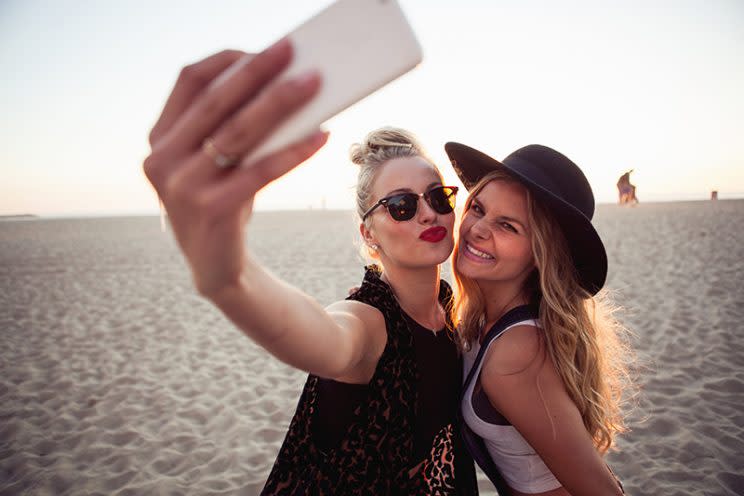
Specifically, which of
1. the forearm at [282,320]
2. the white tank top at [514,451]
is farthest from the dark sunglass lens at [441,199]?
the forearm at [282,320]

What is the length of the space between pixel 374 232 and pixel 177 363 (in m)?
5.63

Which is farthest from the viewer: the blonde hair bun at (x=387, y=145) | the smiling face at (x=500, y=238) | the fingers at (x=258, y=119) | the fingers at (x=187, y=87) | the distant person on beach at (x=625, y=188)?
the distant person on beach at (x=625, y=188)

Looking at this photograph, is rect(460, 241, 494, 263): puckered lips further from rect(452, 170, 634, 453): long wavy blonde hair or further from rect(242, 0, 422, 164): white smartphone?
rect(242, 0, 422, 164): white smartphone

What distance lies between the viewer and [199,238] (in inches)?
23.6

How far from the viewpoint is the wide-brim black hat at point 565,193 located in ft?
5.89

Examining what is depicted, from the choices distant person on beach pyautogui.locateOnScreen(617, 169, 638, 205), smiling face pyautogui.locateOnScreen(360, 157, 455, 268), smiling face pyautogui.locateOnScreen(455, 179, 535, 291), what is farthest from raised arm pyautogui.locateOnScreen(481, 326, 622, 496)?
distant person on beach pyautogui.locateOnScreen(617, 169, 638, 205)

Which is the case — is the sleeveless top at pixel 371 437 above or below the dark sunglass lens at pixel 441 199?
below

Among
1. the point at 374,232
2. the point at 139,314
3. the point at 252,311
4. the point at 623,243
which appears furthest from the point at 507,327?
the point at 623,243

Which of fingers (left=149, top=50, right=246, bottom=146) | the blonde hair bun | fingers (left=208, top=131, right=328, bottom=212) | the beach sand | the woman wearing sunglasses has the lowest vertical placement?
the beach sand

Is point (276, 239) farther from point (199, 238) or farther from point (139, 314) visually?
point (199, 238)

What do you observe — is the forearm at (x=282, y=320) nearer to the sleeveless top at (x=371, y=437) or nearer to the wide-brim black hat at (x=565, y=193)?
the sleeveless top at (x=371, y=437)

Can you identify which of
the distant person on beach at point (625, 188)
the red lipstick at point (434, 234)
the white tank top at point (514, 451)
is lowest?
the white tank top at point (514, 451)

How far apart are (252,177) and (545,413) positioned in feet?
5.31

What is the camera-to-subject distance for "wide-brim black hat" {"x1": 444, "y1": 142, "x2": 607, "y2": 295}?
5.89ft
